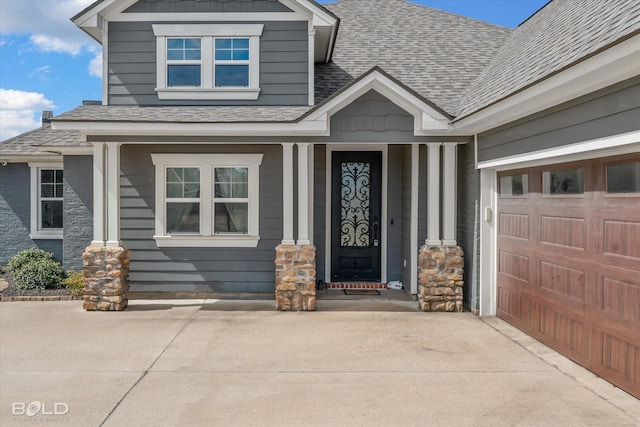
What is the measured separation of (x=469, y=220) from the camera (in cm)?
792

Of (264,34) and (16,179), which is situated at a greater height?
(264,34)

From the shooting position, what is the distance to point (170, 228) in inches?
348

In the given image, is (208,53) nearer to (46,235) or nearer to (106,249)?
(106,249)

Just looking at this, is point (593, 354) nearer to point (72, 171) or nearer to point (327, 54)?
point (327, 54)

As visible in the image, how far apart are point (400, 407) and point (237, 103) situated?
5981 millimetres

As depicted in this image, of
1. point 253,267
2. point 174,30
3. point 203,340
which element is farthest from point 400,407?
point 174,30

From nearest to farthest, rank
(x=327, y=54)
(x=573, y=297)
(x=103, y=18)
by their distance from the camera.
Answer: (x=573, y=297) < (x=103, y=18) < (x=327, y=54)

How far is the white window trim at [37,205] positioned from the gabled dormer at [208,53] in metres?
3.23

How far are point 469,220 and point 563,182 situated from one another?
2.37m

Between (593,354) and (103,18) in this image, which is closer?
(593,354)

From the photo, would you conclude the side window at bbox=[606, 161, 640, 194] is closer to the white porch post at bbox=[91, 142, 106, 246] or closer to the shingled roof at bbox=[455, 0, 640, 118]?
the shingled roof at bbox=[455, 0, 640, 118]

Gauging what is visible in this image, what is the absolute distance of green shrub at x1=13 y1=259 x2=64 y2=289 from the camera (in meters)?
9.46

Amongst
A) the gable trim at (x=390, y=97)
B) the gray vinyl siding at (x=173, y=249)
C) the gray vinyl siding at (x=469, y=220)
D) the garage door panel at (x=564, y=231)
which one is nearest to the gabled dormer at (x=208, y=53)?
the gray vinyl siding at (x=173, y=249)

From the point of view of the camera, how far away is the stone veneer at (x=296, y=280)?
7.85m
